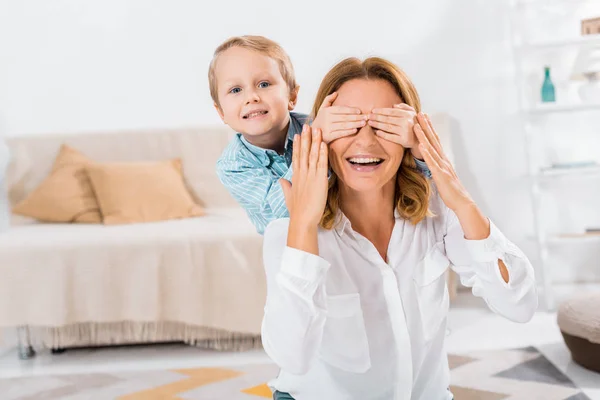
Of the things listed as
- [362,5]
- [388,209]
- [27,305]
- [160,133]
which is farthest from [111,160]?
[388,209]

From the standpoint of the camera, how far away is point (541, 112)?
12.0 ft

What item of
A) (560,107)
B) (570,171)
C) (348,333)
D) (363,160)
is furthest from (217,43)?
(348,333)

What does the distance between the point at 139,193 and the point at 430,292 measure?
2.49 m

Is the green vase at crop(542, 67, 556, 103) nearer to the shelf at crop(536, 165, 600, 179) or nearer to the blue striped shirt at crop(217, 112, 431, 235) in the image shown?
the shelf at crop(536, 165, 600, 179)

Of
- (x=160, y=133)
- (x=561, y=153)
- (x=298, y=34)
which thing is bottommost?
(x=561, y=153)

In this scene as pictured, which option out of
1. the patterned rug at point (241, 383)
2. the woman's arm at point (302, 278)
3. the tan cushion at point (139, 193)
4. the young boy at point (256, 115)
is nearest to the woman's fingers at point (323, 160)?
the woman's arm at point (302, 278)

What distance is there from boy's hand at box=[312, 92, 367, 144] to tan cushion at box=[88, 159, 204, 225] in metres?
2.39

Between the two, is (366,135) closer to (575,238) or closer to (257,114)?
(257,114)

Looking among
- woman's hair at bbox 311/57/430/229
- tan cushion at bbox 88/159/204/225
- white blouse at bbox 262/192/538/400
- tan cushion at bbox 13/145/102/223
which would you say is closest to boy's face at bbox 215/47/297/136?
woman's hair at bbox 311/57/430/229

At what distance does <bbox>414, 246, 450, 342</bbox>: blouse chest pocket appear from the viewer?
1.23 m

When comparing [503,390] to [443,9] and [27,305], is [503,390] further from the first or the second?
[443,9]

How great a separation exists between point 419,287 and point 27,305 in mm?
2196

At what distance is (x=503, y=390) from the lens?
231 cm

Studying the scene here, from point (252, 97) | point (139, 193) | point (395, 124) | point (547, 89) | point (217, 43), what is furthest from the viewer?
point (217, 43)
